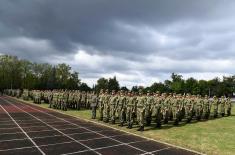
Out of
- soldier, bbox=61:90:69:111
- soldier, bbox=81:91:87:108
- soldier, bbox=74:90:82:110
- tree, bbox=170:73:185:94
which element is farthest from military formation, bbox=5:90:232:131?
tree, bbox=170:73:185:94

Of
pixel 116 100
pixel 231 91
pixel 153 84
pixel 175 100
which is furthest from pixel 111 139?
pixel 231 91

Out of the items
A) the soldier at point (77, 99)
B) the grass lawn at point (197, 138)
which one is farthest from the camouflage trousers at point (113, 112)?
the soldier at point (77, 99)

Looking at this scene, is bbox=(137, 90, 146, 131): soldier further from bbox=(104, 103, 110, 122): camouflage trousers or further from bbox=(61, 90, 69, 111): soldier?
bbox=(61, 90, 69, 111): soldier

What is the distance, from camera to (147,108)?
17.3 m

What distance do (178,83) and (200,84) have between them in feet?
33.7

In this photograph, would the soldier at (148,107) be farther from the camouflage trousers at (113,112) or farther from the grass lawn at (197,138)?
the camouflage trousers at (113,112)

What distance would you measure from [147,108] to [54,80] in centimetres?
7731

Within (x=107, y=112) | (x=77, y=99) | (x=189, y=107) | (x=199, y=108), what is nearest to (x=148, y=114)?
(x=107, y=112)

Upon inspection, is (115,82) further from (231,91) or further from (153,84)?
(231,91)

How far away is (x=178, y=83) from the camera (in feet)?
300

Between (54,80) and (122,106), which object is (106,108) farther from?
(54,80)

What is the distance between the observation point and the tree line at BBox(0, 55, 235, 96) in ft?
297

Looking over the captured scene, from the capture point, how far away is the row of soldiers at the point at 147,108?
17172mm

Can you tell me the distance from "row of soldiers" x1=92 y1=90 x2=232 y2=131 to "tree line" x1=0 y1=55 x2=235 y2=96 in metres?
60.5
